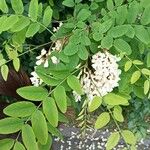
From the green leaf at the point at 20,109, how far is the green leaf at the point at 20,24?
0.26 metres

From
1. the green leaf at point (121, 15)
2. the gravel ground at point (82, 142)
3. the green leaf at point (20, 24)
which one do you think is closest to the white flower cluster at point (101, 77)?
the green leaf at point (121, 15)

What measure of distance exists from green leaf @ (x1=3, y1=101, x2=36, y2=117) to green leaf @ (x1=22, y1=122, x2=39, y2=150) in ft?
0.11

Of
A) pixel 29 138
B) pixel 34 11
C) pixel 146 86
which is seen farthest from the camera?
pixel 34 11

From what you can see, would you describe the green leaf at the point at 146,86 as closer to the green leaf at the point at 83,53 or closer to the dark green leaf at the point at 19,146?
the green leaf at the point at 83,53

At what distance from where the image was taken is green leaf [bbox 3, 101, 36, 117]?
980 mm

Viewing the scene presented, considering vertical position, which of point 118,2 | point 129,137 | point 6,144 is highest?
point 118,2

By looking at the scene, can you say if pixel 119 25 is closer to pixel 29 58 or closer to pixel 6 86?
pixel 6 86

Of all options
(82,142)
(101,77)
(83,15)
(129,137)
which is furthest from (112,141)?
(82,142)

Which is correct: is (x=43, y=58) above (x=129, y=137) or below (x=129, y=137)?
above

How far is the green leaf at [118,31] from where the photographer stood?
44.1 inches

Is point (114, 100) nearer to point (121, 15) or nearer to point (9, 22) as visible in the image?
point (121, 15)

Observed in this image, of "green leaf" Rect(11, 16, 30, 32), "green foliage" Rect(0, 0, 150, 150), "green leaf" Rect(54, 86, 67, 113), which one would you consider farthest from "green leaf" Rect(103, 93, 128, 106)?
"green leaf" Rect(11, 16, 30, 32)

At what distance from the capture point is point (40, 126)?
981 millimetres

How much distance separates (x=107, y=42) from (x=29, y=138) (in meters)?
0.32
